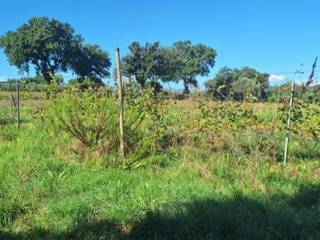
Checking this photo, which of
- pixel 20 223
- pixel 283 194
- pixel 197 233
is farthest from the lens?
pixel 283 194

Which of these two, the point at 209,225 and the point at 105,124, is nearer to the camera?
the point at 209,225

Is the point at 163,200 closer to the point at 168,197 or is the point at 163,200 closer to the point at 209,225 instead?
the point at 168,197

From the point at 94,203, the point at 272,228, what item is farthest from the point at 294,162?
the point at 94,203

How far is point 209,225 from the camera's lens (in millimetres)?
6082

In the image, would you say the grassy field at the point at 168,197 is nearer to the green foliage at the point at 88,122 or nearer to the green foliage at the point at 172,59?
the green foliage at the point at 88,122

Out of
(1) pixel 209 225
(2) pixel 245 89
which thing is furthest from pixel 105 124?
(1) pixel 209 225

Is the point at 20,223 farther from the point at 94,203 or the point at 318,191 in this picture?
the point at 318,191

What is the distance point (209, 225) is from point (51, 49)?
2702 inches

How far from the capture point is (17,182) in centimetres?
794

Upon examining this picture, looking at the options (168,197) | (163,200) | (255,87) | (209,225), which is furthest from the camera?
(255,87)

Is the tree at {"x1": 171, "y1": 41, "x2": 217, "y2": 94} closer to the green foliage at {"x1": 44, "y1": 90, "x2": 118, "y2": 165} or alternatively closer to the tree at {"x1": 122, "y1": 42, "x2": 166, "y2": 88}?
the tree at {"x1": 122, "y1": 42, "x2": 166, "y2": 88}

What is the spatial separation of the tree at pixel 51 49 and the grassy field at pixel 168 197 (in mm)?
61957

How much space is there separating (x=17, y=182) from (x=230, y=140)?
3999 mm

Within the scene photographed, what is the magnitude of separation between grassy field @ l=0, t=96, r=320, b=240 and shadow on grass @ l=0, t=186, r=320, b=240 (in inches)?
0.5
